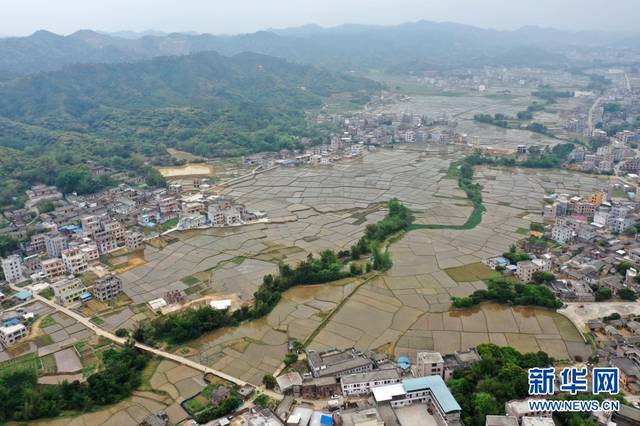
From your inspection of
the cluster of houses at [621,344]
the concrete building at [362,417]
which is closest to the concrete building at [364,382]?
the concrete building at [362,417]

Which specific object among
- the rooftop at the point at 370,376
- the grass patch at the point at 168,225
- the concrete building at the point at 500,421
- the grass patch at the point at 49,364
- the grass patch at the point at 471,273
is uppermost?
the concrete building at the point at 500,421

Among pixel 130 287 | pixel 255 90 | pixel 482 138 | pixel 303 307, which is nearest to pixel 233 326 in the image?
pixel 303 307

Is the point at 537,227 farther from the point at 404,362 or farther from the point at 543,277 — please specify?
the point at 404,362

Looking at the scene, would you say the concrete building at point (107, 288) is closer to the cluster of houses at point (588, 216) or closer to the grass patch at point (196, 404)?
the grass patch at point (196, 404)

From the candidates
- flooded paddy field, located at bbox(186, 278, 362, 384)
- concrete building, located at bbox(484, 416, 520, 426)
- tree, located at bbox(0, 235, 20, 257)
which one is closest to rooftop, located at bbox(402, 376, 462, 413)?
concrete building, located at bbox(484, 416, 520, 426)

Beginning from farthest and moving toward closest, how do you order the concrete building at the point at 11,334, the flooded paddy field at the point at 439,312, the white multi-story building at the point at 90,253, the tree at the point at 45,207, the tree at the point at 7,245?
the tree at the point at 45,207, the tree at the point at 7,245, the white multi-story building at the point at 90,253, the concrete building at the point at 11,334, the flooded paddy field at the point at 439,312

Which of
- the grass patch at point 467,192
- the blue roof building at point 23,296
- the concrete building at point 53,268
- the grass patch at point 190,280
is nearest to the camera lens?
the blue roof building at point 23,296

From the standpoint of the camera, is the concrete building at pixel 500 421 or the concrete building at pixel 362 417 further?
the concrete building at pixel 362 417
